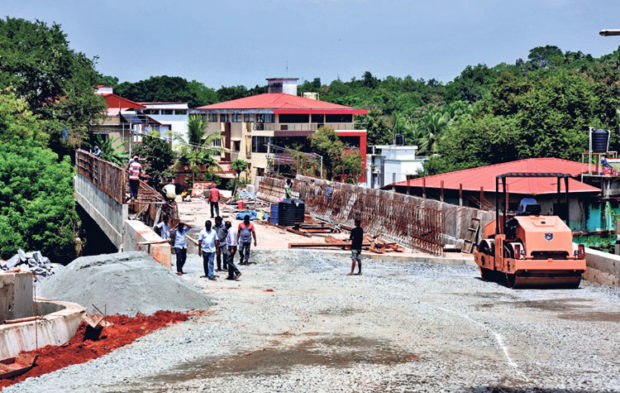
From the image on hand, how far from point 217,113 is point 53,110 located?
2720 cm

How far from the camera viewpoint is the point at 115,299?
53.8 feet

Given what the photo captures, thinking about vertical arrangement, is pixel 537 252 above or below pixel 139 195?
below

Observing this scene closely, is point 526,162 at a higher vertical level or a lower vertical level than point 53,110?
lower

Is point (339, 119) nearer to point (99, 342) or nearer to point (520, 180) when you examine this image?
point (520, 180)

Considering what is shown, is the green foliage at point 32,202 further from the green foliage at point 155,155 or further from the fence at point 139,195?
the fence at point 139,195

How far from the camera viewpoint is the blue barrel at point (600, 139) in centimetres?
3969

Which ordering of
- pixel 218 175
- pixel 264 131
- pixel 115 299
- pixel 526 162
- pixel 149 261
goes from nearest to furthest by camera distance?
pixel 115 299
pixel 149 261
pixel 526 162
pixel 218 175
pixel 264 131

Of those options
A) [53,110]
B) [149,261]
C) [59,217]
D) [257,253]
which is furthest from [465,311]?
[53,110]

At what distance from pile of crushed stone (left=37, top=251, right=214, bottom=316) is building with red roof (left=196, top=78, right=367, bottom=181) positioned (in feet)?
186

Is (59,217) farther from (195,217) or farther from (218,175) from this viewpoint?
(218,175)

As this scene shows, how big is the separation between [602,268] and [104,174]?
68.7ft

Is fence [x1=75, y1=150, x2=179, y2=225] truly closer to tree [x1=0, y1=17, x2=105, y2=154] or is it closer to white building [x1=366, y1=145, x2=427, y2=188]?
tree [x1=0, y1=17, x2=105, y2=154]

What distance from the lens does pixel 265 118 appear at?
8094 cm

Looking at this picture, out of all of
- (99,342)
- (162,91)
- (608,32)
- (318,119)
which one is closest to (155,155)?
(318,119)
